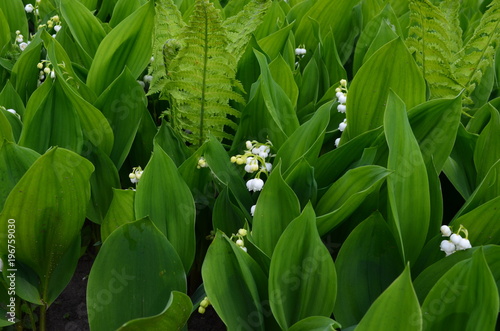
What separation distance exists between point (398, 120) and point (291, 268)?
0.44m

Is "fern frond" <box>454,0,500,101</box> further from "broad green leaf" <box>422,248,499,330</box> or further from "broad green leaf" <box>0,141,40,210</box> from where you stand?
"broad green leaf" <box>0,141,40,210</box>

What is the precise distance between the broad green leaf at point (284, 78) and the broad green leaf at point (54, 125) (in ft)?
2.04

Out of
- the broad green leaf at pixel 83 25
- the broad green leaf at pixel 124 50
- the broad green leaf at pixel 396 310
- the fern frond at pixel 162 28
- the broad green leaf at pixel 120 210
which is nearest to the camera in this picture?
the broad green leaf at pixel 396 310

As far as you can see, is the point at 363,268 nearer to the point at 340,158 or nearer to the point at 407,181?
the point at 407,181

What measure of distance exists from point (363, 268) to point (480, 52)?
0.90 meters

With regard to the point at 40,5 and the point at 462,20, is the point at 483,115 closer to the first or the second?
the point at 462,20

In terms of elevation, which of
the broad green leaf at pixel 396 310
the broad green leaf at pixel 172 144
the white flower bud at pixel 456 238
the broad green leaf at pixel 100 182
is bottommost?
the broad green leaf at pixel 100 182

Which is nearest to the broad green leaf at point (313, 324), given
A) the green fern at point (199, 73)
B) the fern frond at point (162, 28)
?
the green fern at point (199, 73)

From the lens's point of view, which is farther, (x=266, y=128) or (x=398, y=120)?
(x=266, y=128)

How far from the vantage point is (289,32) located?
83.4 inches

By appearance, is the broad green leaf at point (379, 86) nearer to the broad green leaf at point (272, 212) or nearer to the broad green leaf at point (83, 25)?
the broad green leaf at point (272, 212)

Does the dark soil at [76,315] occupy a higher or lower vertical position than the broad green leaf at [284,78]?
lower

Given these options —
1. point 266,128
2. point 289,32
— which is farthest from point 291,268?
point 289,32

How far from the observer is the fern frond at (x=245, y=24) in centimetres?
192
